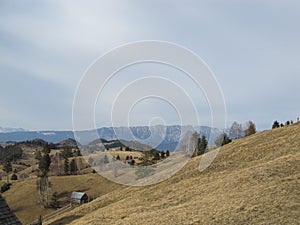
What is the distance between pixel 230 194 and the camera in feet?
87.5

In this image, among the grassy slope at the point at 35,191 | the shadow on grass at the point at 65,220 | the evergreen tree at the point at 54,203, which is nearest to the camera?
the shadow on grass at the point at 65,220

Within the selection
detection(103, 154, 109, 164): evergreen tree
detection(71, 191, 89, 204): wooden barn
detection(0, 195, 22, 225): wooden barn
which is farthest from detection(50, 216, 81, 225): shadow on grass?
detection(103, 154, 109, 164): evergreen tree

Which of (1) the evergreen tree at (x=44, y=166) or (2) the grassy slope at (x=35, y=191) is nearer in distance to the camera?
(2) the grassy slope at (x=35, y=191)

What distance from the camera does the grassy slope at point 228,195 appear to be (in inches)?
849

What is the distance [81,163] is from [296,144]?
95.8 m

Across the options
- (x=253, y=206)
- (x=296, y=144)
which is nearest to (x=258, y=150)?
(x=296, y=144)

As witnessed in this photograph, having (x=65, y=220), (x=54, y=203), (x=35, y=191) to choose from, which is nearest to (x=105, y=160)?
(x=35, y=191)

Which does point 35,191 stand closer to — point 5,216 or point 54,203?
point 54,203

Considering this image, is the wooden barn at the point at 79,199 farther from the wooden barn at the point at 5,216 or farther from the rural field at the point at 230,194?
the wooden barn at the point at 5,216

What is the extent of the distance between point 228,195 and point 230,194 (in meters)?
0.23

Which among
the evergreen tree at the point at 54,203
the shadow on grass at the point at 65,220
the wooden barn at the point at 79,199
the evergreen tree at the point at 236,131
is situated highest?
the evergreen tree at the point at 236,131

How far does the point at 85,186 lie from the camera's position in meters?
80.3

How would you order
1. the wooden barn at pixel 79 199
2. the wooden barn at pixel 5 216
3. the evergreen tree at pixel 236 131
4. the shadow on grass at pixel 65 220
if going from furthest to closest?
the evergreen tree at pixel 236 131 → the wooden barn at pixel 79 199 → the shadow on grass at pixel 65 220 → the wooden barn at pixel 5 216

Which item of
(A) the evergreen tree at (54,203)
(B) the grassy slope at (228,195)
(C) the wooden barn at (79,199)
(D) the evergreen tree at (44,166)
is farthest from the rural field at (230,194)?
(D) the evergreen tree at (44,166)
